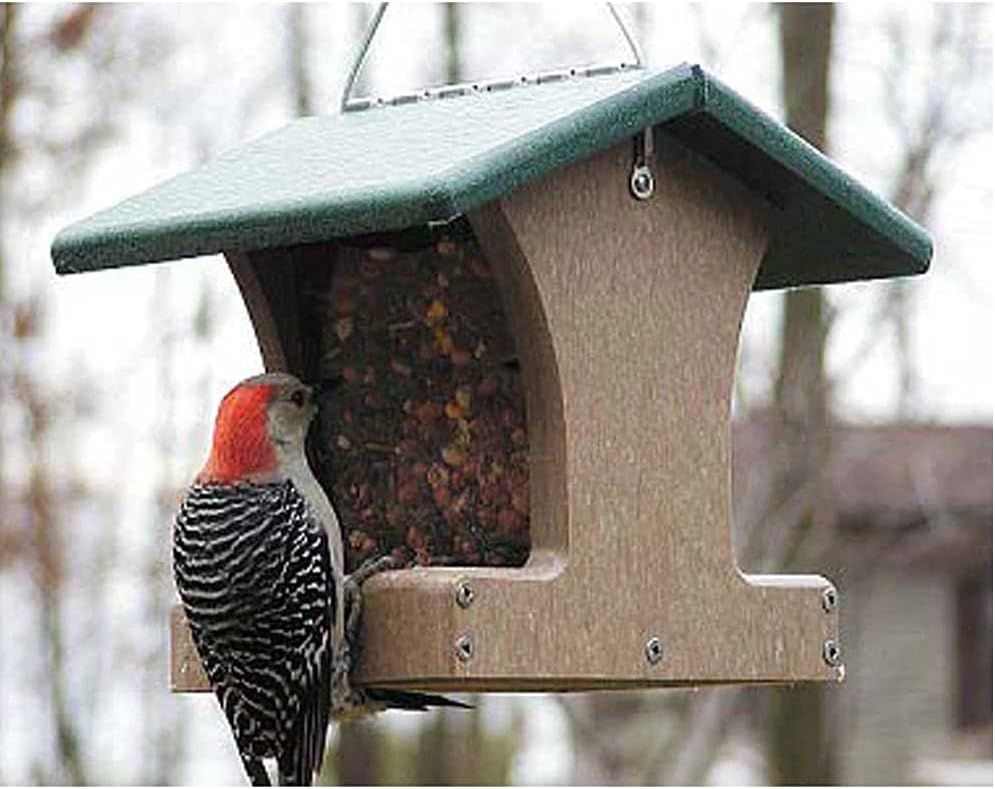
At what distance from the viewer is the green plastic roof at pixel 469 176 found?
3.27 meters

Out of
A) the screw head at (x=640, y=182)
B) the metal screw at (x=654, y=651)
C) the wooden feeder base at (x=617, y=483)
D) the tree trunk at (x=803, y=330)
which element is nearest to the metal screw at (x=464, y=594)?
the wooden feeder base at (x=617, y=483)

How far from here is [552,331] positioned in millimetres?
3469

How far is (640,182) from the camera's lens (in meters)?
3.61

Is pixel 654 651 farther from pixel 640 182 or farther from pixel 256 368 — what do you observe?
pixel 256 368

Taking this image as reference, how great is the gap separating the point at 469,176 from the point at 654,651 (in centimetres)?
68

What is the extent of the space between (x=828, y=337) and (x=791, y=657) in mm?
4850

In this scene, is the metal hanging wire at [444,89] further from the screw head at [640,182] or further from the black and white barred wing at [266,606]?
the black and white barred wing at [266,606]

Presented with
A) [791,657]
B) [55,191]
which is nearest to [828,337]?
[55,191]

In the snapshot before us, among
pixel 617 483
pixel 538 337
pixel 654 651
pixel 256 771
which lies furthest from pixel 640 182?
pixel 256 771

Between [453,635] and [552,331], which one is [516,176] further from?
[453,635]

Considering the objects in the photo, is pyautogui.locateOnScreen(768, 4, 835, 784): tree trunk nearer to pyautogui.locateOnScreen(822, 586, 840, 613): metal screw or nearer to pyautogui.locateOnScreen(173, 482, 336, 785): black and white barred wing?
pyautogui.locateOnScreen(822, 586, 840, 613): metal screw

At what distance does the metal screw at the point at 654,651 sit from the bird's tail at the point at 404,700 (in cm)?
24

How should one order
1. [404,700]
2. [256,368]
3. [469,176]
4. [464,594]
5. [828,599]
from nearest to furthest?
[469,176]
[464,594]
[404,700]
[828,599]
[256,368]

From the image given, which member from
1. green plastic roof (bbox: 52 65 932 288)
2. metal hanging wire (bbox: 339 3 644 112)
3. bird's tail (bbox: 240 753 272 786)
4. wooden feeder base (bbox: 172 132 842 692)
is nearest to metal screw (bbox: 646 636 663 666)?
wooden feeder base (bbox: 172 132 842 692)
